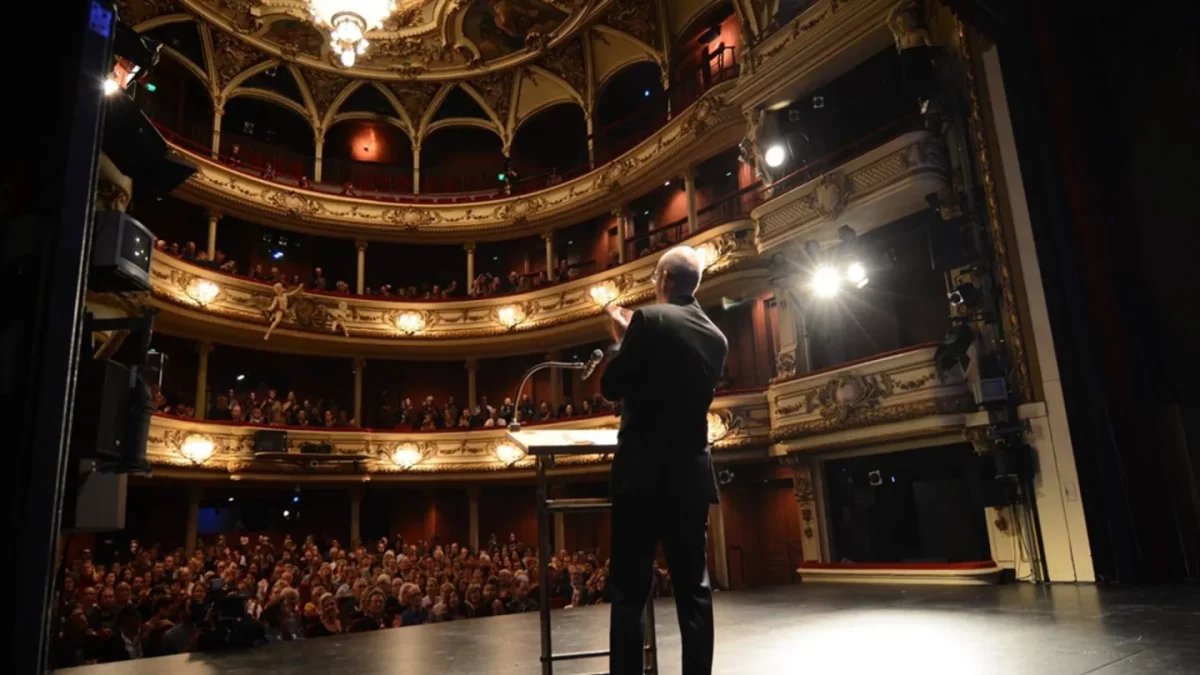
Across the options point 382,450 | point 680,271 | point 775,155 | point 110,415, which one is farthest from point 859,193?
point 382,450

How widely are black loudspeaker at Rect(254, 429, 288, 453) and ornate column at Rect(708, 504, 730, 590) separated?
29.4 ft

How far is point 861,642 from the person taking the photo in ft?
14.0

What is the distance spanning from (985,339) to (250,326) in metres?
14.3

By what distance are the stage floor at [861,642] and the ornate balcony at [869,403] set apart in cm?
305

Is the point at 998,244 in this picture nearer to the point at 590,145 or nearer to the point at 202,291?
the point at 590,145

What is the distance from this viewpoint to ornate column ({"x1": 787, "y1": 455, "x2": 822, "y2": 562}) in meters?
12.2

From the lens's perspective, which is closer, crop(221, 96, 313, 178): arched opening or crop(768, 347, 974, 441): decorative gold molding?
crop(768, 347, 974, 441): decorative gold molding

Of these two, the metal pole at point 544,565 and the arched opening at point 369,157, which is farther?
the arched opening at point 369,157

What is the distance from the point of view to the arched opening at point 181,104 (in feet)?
57.3

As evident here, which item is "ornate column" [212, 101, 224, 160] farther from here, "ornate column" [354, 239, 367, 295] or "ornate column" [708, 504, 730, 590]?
"ornate column" [708, 504, 730, 590]

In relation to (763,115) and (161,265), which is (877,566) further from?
(161,265)

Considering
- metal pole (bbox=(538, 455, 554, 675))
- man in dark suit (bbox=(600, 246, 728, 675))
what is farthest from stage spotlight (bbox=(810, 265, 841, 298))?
man in dark suit (bbox=(600, 246, 728, 675))

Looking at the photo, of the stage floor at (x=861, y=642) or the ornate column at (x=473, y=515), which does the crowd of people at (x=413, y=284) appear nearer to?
the ornate column at (x=473, y=515)

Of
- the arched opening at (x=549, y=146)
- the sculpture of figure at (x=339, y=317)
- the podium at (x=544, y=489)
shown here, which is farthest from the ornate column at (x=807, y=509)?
the sculpture of figure at (x=339, y=317)
